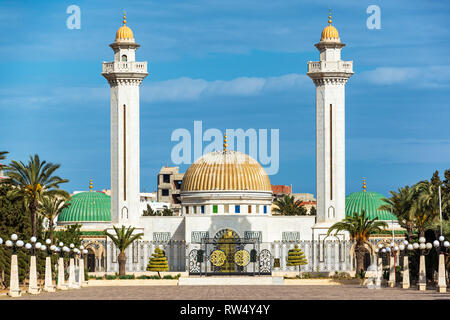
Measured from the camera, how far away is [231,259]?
3115 inches

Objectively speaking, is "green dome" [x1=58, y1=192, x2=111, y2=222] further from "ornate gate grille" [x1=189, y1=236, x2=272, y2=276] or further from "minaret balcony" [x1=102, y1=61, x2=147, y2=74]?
"minaret balcony" [x1=102, y1=61, x2=147, y2=74]

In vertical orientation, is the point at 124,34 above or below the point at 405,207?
above

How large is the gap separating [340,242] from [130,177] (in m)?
16.7

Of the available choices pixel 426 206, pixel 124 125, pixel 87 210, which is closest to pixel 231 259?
pixel 124 125

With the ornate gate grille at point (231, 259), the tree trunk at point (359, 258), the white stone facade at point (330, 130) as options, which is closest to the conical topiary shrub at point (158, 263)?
the ornate gate grille at point (231, 259)

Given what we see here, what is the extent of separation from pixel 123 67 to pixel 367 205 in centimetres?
2766

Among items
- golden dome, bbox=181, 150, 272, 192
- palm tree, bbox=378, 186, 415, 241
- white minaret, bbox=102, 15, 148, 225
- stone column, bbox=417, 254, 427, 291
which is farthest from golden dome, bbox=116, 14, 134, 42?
stone column, bbox=417, 254, 427, 291

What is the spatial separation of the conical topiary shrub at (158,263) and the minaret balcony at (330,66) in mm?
18138

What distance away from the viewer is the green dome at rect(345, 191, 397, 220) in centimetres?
9581

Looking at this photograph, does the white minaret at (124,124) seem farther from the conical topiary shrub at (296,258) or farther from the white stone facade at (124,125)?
the conical topiary shrub at (296,258)

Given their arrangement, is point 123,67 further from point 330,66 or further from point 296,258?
point 296,258

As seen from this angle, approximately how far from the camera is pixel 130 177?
8219 cm

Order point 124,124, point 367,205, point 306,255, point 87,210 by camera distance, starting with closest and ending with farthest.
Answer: point 306,255 → point 124,124 → point 367,205 → point 87,210
